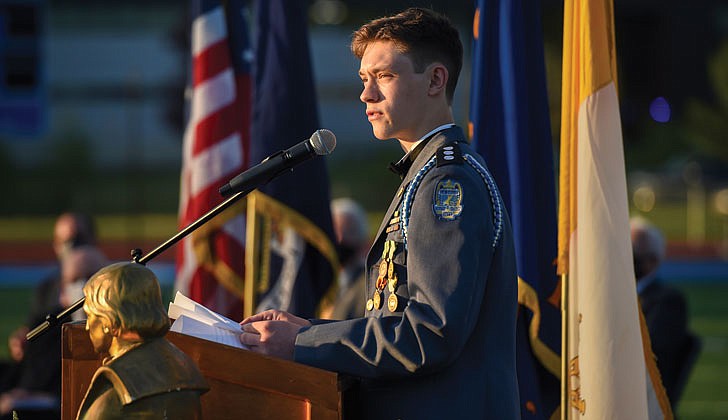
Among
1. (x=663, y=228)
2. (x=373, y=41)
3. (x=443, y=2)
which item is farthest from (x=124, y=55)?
(x=373, y=41)

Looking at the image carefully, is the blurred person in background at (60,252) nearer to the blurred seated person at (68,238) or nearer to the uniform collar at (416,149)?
the blurred seated person at (68,238)

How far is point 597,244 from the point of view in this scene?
3457mm

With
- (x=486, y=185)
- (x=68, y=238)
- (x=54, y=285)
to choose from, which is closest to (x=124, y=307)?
(x=486, y=185)

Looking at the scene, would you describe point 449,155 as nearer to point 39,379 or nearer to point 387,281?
point 387,281

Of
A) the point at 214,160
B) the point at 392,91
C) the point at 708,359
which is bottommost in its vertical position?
the point at 708,359

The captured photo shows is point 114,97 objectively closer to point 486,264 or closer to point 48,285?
point 48,285

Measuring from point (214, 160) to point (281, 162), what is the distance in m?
3.20

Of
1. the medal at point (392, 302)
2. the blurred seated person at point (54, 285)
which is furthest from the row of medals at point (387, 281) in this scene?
the blurred seated person at point (54, 285)

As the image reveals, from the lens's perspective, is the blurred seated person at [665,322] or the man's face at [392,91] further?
the blurred seated person at [665,322]

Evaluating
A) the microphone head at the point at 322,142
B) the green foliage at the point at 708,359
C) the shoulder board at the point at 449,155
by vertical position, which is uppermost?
the microphone head at the point at 322,142

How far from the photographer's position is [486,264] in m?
2.41

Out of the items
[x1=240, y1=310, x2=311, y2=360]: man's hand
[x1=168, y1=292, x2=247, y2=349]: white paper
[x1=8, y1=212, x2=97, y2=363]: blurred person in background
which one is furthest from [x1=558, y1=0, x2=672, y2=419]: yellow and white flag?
[x1=8, y1=212, x2=97, y2=363]: blurred person in background

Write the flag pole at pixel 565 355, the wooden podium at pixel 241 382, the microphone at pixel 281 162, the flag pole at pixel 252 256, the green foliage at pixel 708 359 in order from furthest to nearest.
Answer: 1. the green foliage at pixel 708 359
2. the flag pole at pixel 252 256
3. the flag pole at pixel 565 355
4. the microphone at pixel 281 162
5. the wooden podium at pixel 241 382

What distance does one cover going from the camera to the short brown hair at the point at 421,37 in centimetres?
257
